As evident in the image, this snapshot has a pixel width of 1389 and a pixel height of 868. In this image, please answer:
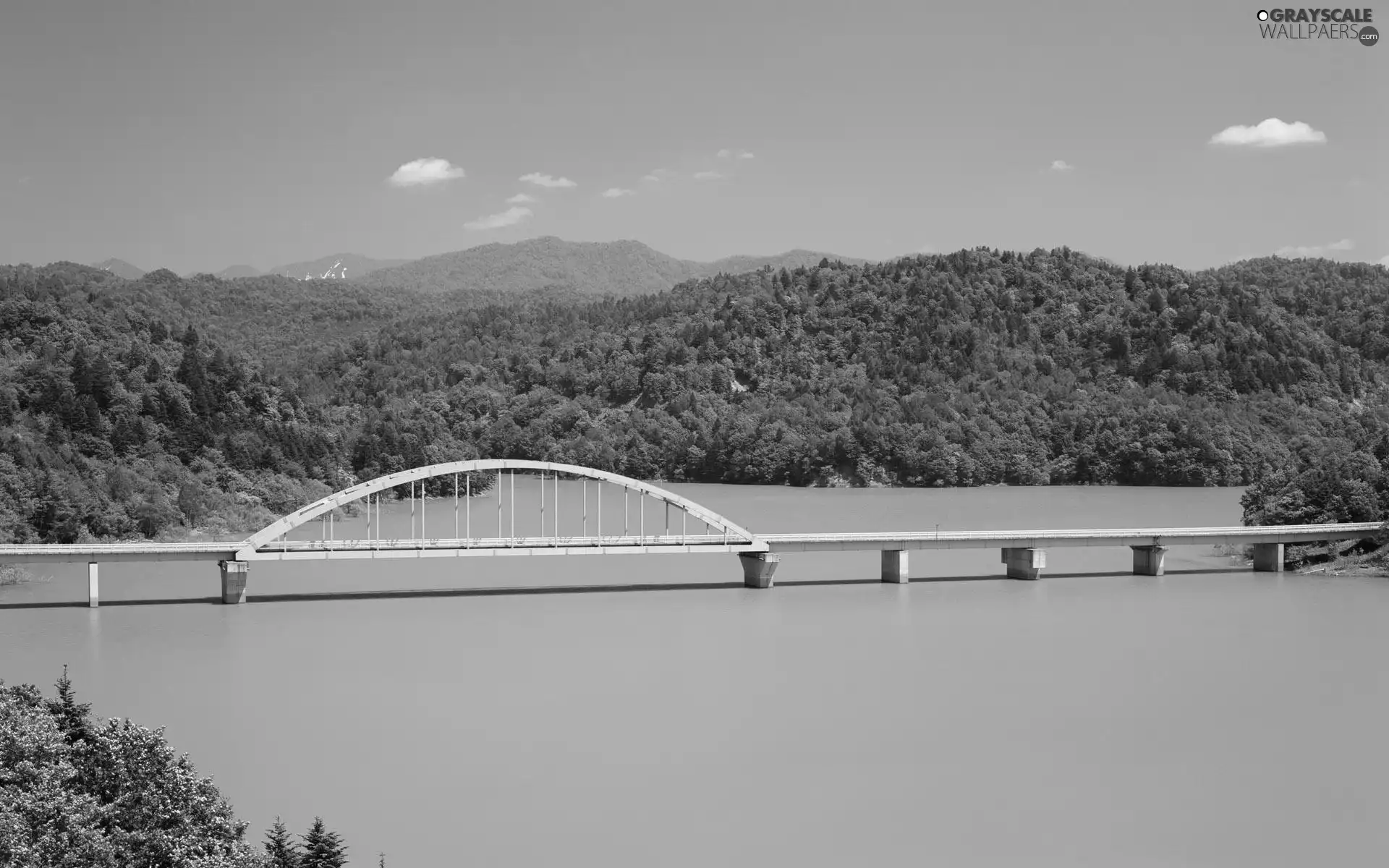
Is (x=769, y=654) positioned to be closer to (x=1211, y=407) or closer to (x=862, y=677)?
(x=862, y=677)

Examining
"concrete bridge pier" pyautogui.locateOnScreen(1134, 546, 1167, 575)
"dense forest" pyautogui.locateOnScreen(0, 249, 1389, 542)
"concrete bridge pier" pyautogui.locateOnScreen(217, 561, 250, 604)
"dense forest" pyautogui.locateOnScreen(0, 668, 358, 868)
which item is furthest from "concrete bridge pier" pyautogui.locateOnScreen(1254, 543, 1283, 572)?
"dense forest" pyautogui.locateOnScreen(0, 668, 358, 868)

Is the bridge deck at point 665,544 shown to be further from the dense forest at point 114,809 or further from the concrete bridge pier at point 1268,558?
the dense forest at point 114,809

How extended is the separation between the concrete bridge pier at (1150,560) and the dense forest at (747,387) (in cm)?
748

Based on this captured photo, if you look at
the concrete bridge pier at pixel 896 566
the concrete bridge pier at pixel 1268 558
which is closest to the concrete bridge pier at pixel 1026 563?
the concrete bridge pier at pixel 896 566

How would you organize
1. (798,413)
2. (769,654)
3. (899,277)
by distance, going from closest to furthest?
(769,654)
(798,413)
(899,277)

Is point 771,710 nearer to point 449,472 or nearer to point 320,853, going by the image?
point 320,853

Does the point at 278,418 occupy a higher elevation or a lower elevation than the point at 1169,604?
higher

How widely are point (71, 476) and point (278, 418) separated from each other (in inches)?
998

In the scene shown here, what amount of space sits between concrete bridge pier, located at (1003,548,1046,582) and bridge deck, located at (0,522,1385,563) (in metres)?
0.28

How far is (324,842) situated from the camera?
597 inches

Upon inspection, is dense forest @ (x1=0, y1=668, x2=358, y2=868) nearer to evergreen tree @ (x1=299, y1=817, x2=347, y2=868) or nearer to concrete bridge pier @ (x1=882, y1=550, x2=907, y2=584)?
evergreen tree @ (x1=299, y1=817, x2=347, y2=868)

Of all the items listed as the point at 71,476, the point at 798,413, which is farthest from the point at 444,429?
the point at 71,476

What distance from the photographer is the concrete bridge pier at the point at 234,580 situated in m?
40.3

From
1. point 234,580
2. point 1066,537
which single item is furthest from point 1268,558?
point 234,580
